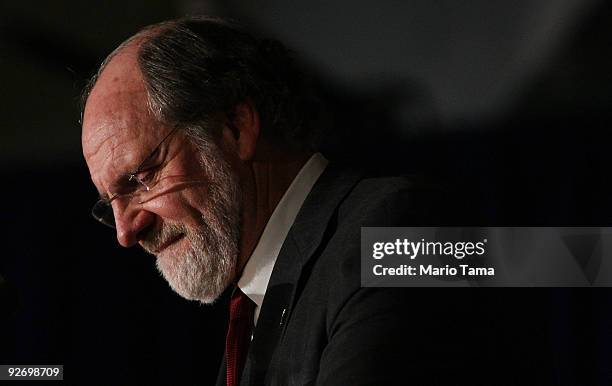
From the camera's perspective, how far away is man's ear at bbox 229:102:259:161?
52.4 inches

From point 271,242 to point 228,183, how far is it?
13cm

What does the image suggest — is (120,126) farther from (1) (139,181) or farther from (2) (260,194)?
(2) (260,194)

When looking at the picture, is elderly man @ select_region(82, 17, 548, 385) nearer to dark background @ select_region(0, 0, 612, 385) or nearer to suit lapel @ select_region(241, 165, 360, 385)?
suit lapel @ select_region(241, 165, 360, 385)

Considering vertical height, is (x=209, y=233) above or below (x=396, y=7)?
below

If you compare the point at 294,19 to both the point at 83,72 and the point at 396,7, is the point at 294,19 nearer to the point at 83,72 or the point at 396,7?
the point at 396,7

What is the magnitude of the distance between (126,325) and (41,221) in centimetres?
38

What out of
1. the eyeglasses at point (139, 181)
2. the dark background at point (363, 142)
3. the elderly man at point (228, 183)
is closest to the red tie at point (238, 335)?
the elderly man at point (228, 183)

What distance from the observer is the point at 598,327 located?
4.68 ft

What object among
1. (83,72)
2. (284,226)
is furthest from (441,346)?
(83,72)

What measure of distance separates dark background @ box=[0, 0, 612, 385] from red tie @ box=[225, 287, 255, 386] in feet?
1.17

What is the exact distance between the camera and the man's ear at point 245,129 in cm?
133

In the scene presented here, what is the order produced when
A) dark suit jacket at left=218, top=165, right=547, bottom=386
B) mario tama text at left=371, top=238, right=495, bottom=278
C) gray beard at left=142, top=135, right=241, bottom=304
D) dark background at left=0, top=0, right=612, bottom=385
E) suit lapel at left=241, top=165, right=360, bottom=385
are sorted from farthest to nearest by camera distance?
dark background at left=0, top=0, right=612, bottom=385 → gray beard at left=142, top=135, right=241, bottom=304 → suit lapel at left=241, top=165, right=360, bottom=385 → mario tama text at left=371, top=238, right=495, bottom=278 → dark suit jacket at left=218, top=165, right=547, bottom=386

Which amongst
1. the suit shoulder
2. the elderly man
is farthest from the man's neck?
the suit shoulder

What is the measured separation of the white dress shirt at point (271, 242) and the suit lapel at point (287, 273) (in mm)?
93
